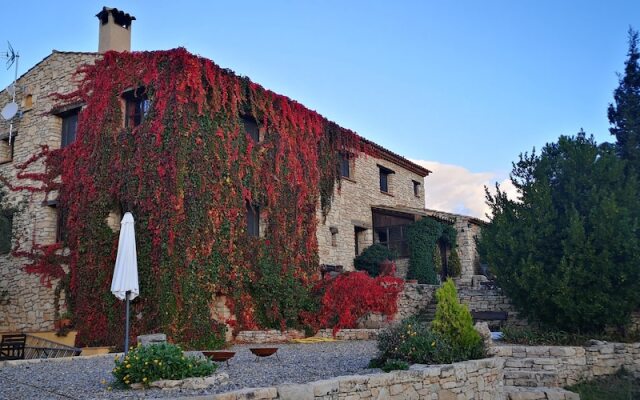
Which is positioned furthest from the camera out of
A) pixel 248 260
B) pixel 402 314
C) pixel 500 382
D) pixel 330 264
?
pixel 330 264

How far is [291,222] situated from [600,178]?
28.1 feet

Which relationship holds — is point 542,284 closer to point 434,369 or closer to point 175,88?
point 434,369

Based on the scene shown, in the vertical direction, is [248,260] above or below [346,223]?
below

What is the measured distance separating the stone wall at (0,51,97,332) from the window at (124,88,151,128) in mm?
2036

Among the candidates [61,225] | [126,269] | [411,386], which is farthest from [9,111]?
[411,386]

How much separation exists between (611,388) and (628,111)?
483 inches

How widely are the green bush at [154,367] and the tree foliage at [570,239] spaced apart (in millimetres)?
8614

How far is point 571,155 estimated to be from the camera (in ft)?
45.1

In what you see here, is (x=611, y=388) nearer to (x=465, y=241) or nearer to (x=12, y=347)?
(x=465, y=241)

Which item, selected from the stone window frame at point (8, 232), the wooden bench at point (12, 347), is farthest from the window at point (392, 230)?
the wooden bench at point (12, 347)

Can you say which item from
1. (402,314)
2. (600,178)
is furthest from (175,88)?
(600,178)

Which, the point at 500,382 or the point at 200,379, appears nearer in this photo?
the point at 200,379

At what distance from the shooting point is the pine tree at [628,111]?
1891 cm

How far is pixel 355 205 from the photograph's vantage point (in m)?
20.9
